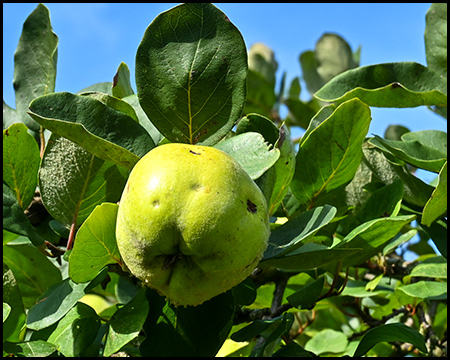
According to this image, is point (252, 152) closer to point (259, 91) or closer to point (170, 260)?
point (170, 260)

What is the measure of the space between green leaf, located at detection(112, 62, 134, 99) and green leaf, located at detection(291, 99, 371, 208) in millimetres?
451

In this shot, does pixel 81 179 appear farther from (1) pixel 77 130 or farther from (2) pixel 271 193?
(2) pixel 271 193

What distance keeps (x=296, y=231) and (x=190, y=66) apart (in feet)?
1.27

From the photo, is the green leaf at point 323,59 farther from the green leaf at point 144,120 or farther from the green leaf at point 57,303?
the green leaf at point 57,303

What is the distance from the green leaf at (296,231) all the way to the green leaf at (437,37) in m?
0.76

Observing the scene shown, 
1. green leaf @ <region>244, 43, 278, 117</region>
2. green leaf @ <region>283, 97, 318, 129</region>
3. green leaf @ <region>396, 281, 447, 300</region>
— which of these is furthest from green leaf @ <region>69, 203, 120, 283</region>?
green leaf @ <region>244, 43, 278, 117</region>

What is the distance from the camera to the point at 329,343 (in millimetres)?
1989

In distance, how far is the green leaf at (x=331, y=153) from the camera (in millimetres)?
1215

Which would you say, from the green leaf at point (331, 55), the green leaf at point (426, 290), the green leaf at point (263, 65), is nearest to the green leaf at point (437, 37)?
the green leaf at point (426, 290)

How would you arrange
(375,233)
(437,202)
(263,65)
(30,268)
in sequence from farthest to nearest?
1. (263,65)
2. (30,268)
3. (437,202)
4. (375,233)

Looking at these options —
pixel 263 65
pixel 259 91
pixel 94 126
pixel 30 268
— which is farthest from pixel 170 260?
pixel 263 65

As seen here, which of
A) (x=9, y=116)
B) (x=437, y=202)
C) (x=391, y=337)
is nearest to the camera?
(x=437, y=202)

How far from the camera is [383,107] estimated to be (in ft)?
4.97

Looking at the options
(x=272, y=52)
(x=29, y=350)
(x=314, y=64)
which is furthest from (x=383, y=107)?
(x=272, y=52)
